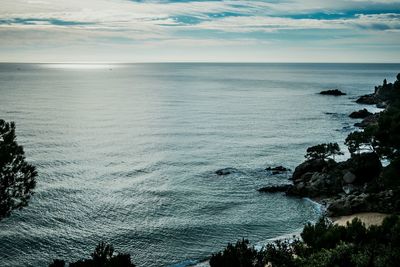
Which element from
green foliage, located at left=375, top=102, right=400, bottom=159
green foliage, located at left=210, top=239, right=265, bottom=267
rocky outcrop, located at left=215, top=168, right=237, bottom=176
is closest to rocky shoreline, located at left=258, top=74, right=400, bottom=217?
green foliage, located at left=375, top=102, right=400, bottom=159

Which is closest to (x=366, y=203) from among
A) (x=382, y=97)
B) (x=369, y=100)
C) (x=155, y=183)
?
(x=155, y=183)

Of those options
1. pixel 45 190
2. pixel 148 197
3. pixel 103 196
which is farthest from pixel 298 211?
pixel 45 190

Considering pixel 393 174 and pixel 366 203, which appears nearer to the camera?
pixel 393 174

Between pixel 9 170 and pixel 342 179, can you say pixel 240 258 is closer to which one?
pixel 9 170

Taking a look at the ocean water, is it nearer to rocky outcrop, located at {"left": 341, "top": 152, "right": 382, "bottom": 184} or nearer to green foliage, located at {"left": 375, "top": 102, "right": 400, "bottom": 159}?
rocky outcrop, located at {"left": 341, "top": 152, "right": 382, "bottom": 184}

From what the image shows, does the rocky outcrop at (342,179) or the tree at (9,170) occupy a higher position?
the tree at (9,170)

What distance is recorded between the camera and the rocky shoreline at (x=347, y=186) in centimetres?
5162

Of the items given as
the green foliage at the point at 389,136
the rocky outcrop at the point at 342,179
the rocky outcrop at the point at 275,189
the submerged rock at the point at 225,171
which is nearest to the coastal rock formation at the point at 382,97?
the rocky outcrop at the point at 342,179

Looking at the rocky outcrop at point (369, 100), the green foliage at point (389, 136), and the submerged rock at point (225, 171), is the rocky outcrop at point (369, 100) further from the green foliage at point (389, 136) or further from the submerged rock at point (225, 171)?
the green foliage at point (389, 136)

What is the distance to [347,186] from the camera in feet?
199

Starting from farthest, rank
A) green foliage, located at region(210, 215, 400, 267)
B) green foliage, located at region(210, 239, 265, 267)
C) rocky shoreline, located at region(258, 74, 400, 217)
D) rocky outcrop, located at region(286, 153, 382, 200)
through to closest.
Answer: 1. rocky outcrop, located at region(286, 153, 382, 200)
2. rocky shoreline, located at region(258, 74, 400, 217)
3. green foliage, located at region(210, 239, 265, 267)
4. green foliage, located at region(210, 215, 400, 267)

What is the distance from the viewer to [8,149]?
31.1m

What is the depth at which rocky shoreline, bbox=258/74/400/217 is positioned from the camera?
5162cm

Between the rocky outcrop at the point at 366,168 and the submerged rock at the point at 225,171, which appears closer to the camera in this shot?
the rocky outcrop at the point at 366,168
